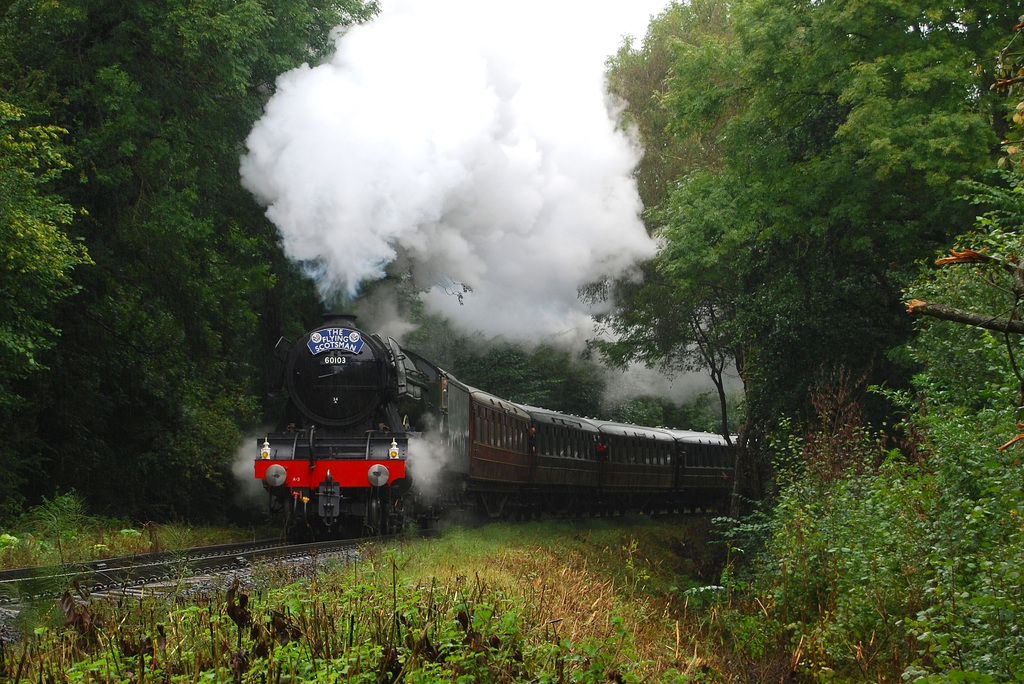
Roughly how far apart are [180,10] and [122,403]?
744 cm

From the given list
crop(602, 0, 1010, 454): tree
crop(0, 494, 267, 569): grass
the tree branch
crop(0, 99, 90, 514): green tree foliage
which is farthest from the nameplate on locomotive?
the tree branch

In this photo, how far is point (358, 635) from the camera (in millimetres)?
6008

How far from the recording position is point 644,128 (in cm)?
3158

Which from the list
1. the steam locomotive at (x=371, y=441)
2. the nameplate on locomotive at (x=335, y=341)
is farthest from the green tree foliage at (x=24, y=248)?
the nameplate on locomotive at (x=335, y=341)

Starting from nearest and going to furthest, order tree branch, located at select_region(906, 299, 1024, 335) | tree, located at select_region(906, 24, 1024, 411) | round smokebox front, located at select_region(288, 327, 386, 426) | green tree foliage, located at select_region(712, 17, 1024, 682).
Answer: tree branch, located at select_region(906, 299, 1024, 335) → green tree foliage, located at select_region(712, 17, 1024, 682) → tree, located at select_region(906, 24, 1024, 411) → round smokebox front, located at select_region(288, 327, 386, 426)

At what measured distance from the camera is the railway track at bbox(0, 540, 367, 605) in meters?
6.71

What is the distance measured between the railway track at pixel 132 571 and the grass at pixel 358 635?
9.0 inches

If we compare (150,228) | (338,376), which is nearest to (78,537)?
(338,376)

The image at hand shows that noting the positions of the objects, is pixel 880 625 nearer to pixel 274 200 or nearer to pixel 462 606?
pixel 462 606

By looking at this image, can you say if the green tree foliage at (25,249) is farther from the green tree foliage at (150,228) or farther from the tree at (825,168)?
the tree at (825,168)

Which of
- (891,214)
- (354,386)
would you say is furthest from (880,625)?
(891,214)

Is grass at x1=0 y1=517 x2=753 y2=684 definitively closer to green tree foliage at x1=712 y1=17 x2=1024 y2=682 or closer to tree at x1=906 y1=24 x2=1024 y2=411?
green tree foliage at x1=712 y1=17 x2=1024 y2=682

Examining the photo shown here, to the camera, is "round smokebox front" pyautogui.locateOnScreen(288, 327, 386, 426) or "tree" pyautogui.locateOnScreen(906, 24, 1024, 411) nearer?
"tree" pyautogui.locateOnScreen(906, 24, 1024, 411)

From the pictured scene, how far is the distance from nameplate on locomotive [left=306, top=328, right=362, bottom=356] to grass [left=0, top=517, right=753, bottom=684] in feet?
19.9
